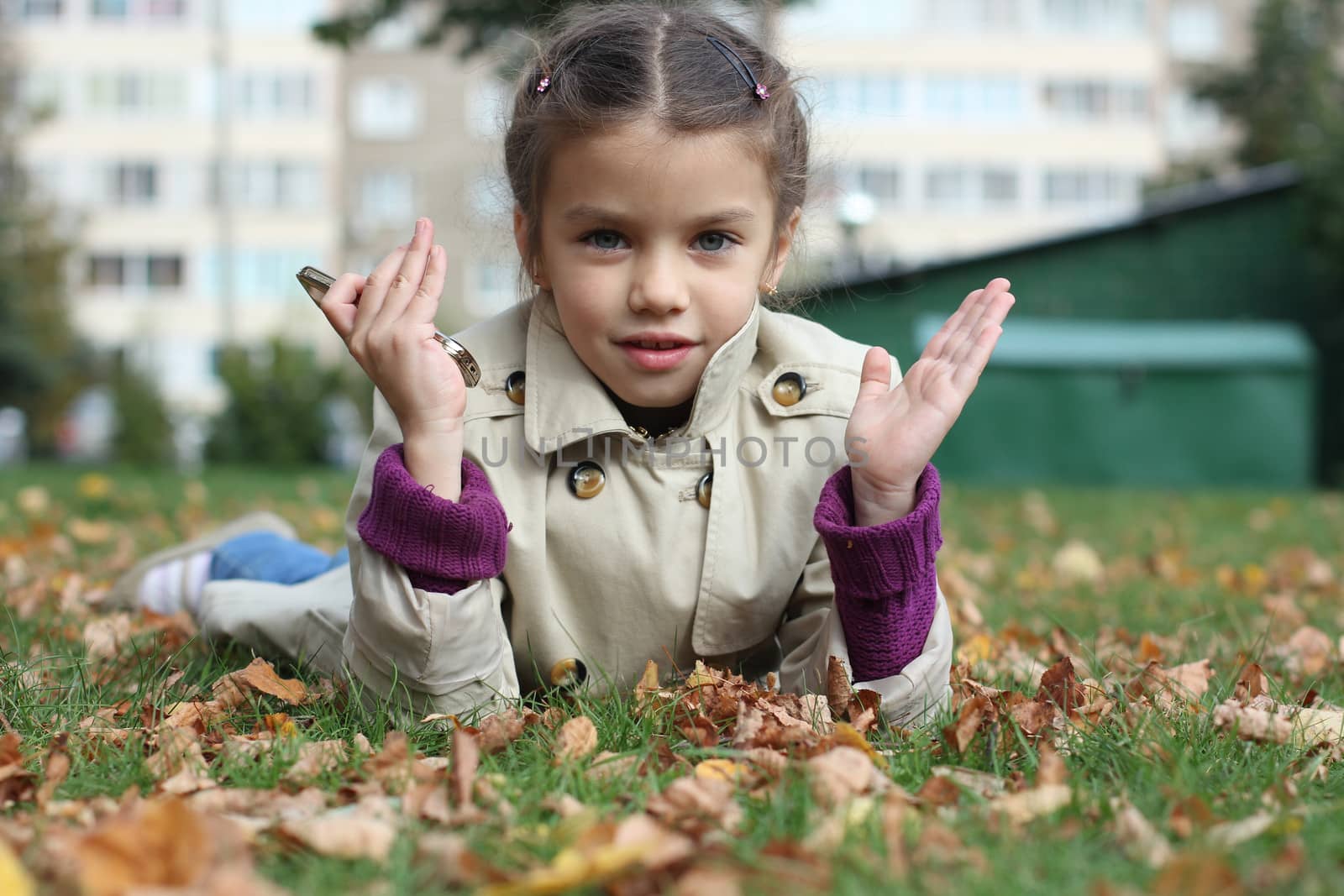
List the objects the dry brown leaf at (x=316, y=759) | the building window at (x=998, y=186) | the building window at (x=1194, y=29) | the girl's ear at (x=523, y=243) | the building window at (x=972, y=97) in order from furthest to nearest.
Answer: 1. the building window at (x=1194, y=29)
2. the building window at (x=972, y=97)
3. the building window at (x=998, y=186)
4. the girl's ear at (x=523, y=243)
5. the dry brown leaf at (x=316, y=759)

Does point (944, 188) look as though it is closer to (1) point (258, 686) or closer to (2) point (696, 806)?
(1) point (258, 686)

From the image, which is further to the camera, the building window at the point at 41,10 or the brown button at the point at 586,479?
the building window at the point at 41,10

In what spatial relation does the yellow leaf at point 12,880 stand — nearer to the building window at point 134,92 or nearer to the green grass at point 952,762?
the green grass at point 952,762

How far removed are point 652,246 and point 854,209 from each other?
9.80 metres

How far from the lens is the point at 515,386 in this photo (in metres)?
2.54

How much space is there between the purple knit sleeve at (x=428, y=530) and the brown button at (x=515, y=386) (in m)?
0.31

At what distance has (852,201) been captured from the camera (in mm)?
11289

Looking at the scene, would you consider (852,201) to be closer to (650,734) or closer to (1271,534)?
(1271,534)

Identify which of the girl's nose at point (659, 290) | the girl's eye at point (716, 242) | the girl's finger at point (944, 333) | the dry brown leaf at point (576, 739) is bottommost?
the dry brown leaf at point (576, 739)

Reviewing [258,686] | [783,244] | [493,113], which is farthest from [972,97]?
[258,686]

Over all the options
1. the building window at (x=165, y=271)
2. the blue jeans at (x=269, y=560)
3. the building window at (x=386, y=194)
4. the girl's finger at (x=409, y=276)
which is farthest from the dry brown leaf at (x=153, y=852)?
the building window at (x=165, y=271)

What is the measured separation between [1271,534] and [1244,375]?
731 centimetres

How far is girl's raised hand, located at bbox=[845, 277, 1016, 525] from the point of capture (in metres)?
2.25

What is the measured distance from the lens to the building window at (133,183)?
132 ft
